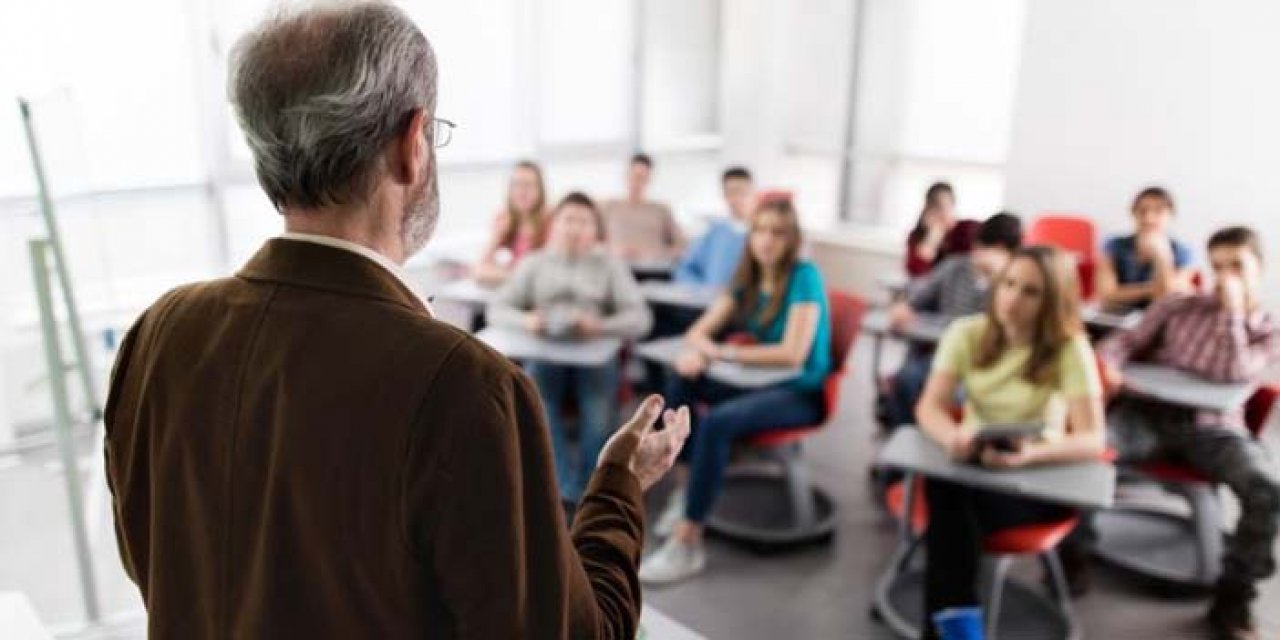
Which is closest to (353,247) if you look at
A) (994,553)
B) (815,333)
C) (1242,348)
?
(994,553)

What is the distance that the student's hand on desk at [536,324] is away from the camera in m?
3.85

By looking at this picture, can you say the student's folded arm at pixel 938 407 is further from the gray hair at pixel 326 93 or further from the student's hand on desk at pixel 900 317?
the gray hair at pixel 326 93

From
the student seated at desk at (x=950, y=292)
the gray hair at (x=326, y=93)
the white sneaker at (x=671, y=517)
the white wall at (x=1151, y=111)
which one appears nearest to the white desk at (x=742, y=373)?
the white sneaker at (x=671, y=517)

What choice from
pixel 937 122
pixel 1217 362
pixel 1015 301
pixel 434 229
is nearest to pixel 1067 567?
pixel 1217 362

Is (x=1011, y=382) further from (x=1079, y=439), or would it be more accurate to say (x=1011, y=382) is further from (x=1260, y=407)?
(x=1260, y=407)

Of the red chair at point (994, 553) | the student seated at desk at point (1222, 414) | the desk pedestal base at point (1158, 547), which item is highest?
the student seated at desk at point (1222, 414)

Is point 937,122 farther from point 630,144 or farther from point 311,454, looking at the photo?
point 311,454

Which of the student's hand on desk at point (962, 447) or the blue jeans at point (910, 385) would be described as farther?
the blue jeans at point (910, 385)

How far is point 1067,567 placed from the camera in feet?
11.3

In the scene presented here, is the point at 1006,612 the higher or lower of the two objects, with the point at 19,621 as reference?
lower

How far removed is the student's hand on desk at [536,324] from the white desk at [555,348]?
0.02 m

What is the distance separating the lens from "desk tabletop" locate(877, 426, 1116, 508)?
258cm

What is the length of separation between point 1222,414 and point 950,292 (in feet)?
3.85

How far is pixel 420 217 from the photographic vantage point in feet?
3.22
